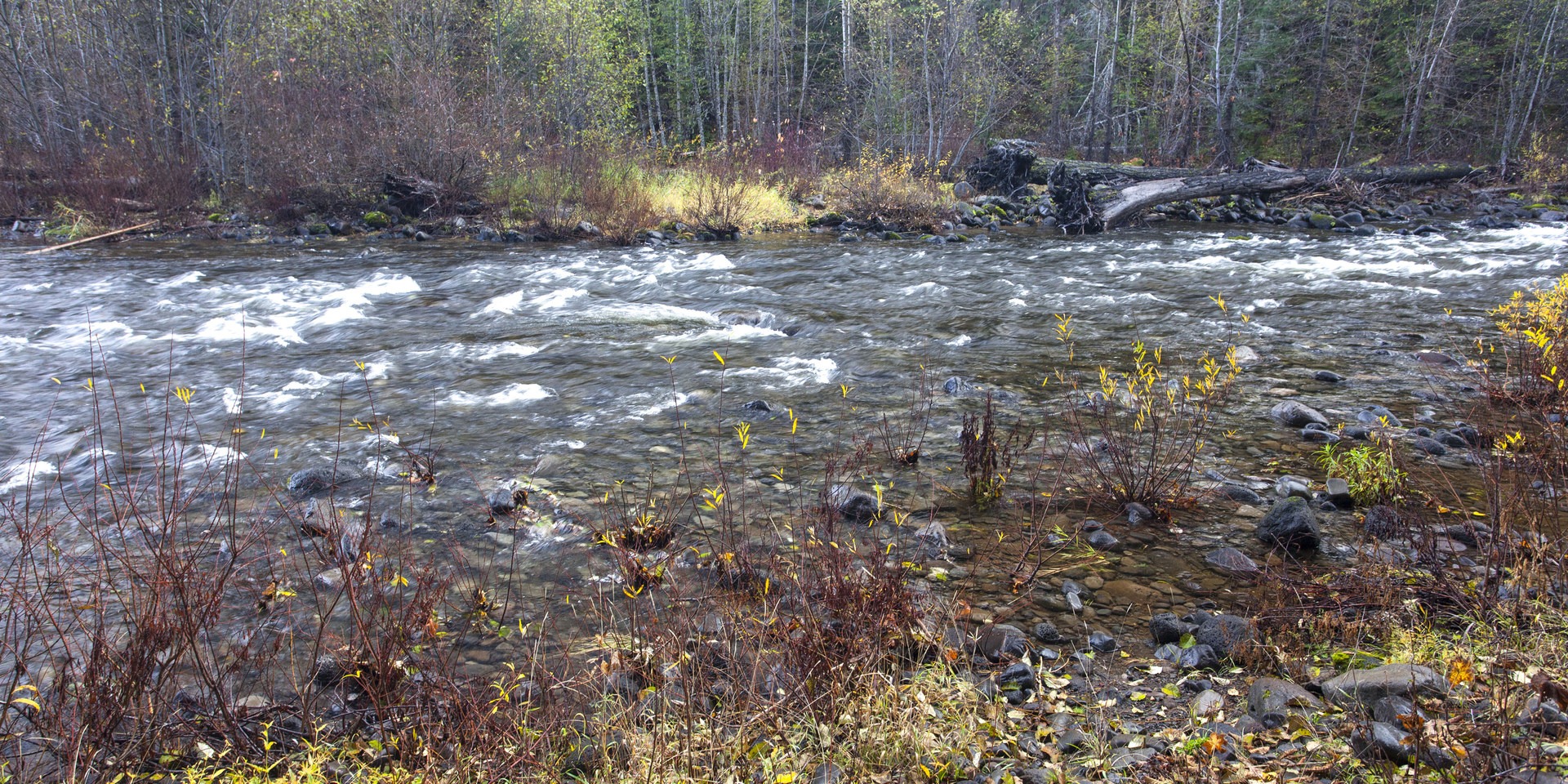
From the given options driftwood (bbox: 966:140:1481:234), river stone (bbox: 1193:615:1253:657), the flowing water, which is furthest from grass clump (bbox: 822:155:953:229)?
river stone (bbox: 1193:615:1253:657)

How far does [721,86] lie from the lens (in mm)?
34406

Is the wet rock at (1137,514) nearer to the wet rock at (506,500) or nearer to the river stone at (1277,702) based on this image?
the river stone at (1277,702)

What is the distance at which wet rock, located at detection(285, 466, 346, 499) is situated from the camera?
472cm

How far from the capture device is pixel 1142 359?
7309mm

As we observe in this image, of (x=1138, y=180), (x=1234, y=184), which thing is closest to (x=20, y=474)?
(x=1138, y=180)

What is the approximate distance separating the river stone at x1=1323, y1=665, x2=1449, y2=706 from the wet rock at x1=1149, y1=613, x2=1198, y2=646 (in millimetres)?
575

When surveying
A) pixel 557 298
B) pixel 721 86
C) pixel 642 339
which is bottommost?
pixel 642 339

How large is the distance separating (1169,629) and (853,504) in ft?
5.34

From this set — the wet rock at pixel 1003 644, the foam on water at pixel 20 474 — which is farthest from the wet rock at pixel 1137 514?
the foam on water at pixel 20 474

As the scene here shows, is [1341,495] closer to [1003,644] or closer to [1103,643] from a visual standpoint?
[1103,643]

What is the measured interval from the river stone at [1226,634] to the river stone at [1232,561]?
24.5 inches

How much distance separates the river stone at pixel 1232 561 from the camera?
12.2 feet

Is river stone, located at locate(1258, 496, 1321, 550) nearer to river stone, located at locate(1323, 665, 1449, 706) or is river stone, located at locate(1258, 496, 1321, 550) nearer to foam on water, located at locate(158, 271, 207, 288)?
river stone, located at locate(1323, 665, 1449, 706)

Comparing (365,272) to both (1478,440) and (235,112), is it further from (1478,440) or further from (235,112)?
(1478,440)
